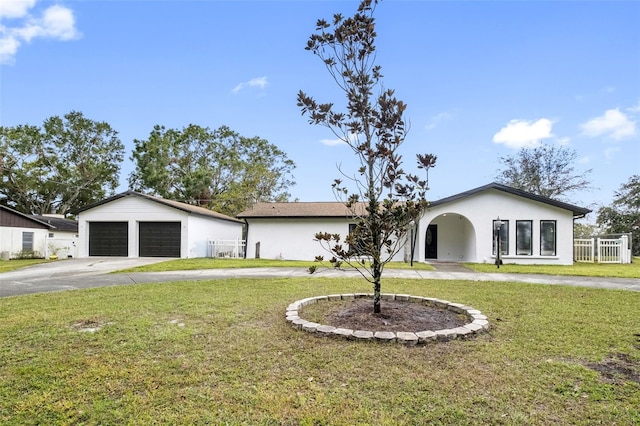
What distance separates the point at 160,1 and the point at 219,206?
2038 centimetres

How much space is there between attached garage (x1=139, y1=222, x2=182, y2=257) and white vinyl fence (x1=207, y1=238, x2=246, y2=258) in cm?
193

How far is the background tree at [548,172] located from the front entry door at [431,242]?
13505 mm

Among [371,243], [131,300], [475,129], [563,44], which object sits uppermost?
[563,44]

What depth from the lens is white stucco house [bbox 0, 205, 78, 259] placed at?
1971 centimetres

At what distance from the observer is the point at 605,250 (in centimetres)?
1727

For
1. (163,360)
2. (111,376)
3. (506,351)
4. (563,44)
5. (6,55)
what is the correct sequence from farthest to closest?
(6,55) < (563,44) < (506,351) < (163,360) < (111,376)

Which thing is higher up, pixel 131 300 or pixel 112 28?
pixel 112 28

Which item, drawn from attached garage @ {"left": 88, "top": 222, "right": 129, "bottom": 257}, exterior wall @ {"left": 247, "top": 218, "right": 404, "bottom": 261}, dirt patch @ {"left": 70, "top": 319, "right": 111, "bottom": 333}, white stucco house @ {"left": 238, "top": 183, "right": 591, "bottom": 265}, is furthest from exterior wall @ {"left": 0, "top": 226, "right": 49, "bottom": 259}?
dirt patch @ {"left": 70, "top": 319, "right": 111, "bottom": 333}

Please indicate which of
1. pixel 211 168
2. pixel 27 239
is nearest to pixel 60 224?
pixel 27 239

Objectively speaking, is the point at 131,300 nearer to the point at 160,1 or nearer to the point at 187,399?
the point at 187,399

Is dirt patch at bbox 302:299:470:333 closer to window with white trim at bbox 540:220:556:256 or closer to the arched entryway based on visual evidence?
window with white trim at bbox 540:220:556:256

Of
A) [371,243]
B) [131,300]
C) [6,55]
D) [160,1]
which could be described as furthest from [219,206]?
[371,243]

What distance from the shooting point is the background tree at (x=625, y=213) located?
2519 cm

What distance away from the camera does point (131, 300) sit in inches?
257
